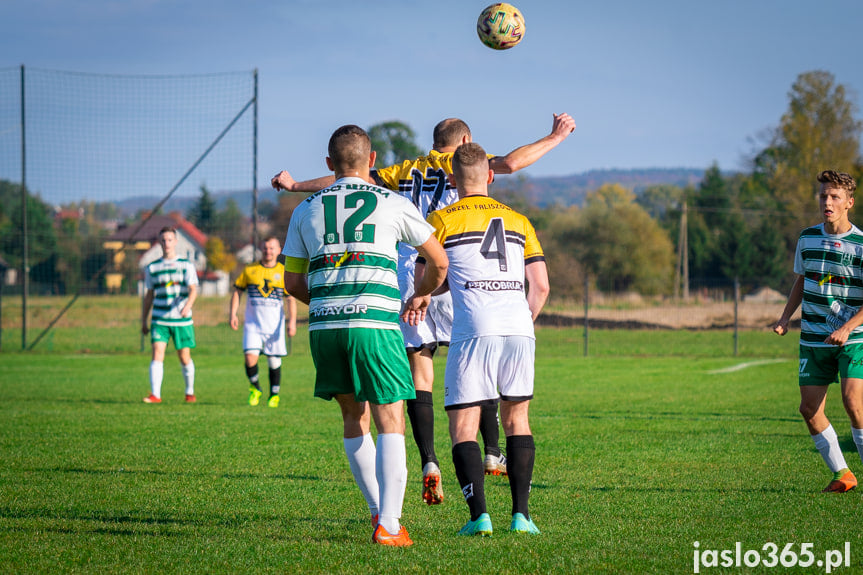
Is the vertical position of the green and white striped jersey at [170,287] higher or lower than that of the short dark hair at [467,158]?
lower

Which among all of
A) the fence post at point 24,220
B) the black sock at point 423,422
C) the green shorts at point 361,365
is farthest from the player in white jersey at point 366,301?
the fence post at point 24,220

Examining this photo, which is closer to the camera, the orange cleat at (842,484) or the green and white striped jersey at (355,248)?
the green and white striped jersey at (355,248)

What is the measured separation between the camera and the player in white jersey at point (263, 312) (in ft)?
43.4

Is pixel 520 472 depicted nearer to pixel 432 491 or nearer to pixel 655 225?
pixel 432 491

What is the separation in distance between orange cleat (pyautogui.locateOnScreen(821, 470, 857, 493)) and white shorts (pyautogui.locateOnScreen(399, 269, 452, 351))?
2.94 meters

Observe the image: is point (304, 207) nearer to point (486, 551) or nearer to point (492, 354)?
point (492, 354)

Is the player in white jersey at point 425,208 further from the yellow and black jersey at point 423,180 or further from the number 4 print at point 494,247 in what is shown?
the number 4 print at point 494,247

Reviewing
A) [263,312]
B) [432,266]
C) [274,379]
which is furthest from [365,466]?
[263,312]

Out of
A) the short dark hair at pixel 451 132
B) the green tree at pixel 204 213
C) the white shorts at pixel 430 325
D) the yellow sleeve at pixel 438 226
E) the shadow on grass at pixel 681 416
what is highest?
the green tree at pixel 204 213

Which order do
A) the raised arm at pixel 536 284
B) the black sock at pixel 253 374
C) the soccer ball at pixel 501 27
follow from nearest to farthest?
the raised arm at pixel 536 284, the soccer ball at pixel 501 27, the black sock at pixel 253 374

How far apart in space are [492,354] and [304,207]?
134cm

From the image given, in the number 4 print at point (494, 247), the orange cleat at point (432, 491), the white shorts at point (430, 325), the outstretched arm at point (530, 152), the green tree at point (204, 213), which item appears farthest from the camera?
the green tree at point (204, 213)

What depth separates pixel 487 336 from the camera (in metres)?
4.86

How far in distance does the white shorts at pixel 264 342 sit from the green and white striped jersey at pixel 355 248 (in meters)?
8.77
